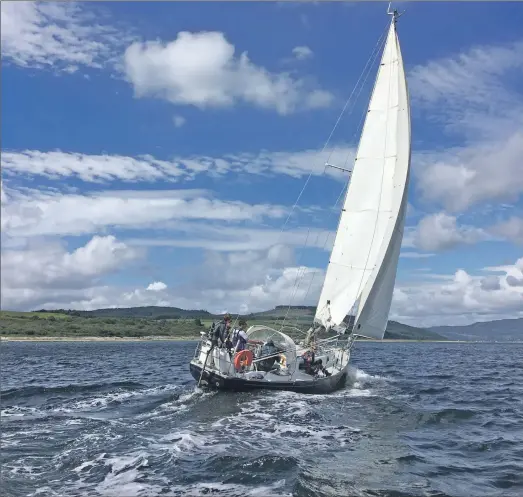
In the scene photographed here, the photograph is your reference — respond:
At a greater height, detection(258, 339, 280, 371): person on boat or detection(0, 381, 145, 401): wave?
detection(258, 339, 280, 371): person on boat

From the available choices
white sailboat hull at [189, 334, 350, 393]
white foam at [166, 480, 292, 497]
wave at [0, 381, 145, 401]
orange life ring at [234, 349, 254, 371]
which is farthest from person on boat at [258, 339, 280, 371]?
white foam at [166, 480, 292, 497]

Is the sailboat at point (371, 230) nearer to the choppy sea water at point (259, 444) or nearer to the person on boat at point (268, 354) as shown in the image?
the person on boat at point (268, 354)

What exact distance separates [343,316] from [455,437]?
50.3 ft

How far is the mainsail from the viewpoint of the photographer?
3503 centimetres

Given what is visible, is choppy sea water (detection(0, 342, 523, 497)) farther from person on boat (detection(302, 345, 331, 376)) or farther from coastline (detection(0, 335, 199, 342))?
coastline (detection(0, 335, 199, 342))

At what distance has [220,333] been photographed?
94.8 ft

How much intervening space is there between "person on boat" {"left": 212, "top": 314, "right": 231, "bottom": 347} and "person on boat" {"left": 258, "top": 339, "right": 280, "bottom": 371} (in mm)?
2729

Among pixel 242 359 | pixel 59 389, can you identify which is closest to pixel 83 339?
pixel 59 389

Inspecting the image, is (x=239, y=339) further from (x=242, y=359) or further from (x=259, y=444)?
(x=259, y=444)

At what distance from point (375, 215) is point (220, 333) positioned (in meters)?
13.5

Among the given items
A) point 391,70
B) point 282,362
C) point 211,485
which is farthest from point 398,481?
point 391,70

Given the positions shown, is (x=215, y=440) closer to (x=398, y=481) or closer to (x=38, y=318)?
(x=398, y=481)

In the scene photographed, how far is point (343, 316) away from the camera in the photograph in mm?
35688

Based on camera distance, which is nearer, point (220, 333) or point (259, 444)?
point (259, 444)
